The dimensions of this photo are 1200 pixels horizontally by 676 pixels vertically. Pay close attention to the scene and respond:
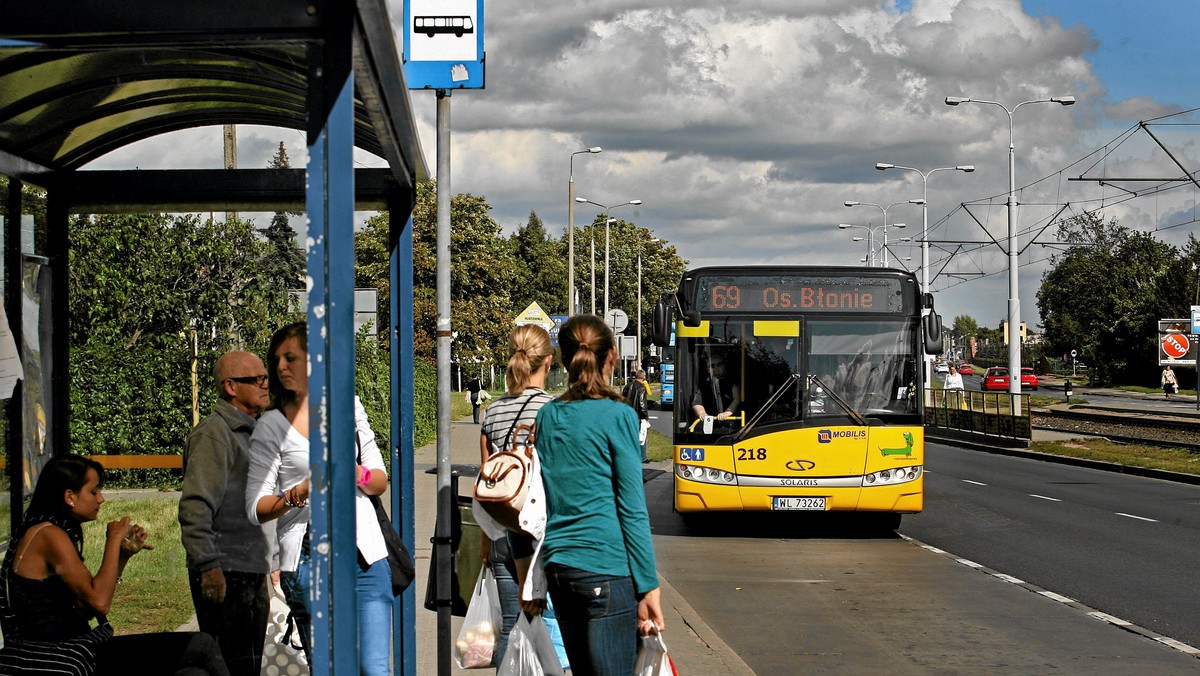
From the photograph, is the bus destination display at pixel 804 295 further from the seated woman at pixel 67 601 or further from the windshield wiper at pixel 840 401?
the seated woman at pixel 67 601

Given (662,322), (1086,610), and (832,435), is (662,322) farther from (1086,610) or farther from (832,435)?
(1086,610)

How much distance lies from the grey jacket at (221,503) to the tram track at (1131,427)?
1080 inches

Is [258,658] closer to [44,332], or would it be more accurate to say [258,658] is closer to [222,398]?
[222,398]

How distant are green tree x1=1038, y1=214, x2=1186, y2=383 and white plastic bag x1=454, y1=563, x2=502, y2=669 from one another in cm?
6522

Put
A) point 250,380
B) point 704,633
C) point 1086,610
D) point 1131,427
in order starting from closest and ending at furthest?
1. point 250,380
2. point 704,633
3. point 1086,610
4. point 1131,427

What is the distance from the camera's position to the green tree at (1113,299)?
256ft

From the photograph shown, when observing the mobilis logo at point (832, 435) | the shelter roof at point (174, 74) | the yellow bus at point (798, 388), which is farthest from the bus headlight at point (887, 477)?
the shelter roof at point (174, 74)

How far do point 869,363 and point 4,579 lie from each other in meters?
10.8

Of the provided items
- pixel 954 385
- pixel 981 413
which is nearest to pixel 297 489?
pixel 981 413

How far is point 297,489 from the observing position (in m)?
4.25

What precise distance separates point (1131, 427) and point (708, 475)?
27246 mm

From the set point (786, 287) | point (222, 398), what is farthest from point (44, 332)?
point (786, 287)

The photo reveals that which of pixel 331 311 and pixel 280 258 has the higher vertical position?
pixel 280 258

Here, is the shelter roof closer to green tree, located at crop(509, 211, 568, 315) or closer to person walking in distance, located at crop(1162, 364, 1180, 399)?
person walking in distance, located at crop(1162, 364, 1180, 399)
